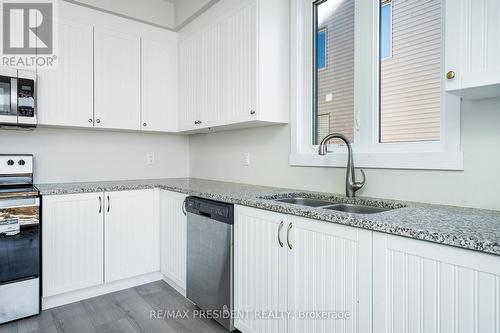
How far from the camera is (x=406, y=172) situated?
1631mm

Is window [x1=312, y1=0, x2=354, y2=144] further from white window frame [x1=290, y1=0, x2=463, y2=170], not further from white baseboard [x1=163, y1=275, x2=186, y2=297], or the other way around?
white baseboard [x1=163, y1=275, x2=186, y2=297]

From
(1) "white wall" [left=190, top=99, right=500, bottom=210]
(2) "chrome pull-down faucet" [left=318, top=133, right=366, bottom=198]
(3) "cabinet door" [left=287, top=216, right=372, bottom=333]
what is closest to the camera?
(3) "cabinet door" [left=287, top=216, right=372, bottom=333]

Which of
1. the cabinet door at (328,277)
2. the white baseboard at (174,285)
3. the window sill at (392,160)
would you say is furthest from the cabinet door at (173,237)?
the cabinet door at (328,277)

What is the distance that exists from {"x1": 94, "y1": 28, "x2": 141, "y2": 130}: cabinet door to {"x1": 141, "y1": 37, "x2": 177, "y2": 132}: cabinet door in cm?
7

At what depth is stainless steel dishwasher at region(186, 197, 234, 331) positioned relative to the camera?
6.05 ft

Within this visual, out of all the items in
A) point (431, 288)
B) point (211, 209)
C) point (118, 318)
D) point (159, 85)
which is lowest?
point (118, 318)

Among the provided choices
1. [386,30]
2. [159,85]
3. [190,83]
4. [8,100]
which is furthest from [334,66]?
[8,100]

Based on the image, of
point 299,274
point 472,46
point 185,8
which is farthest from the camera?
point 185,8

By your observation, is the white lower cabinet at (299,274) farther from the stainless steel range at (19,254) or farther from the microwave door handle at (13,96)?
the microwave door handle at (13,96)

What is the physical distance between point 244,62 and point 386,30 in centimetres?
95

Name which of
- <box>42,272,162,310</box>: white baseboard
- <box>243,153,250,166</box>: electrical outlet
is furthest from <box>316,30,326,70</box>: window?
<box>42,272,162,310</box>: white baseboard

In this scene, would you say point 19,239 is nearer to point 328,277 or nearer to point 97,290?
point 97,290

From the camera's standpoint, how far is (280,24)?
224cm

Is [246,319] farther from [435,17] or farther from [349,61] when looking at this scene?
[435,17]
